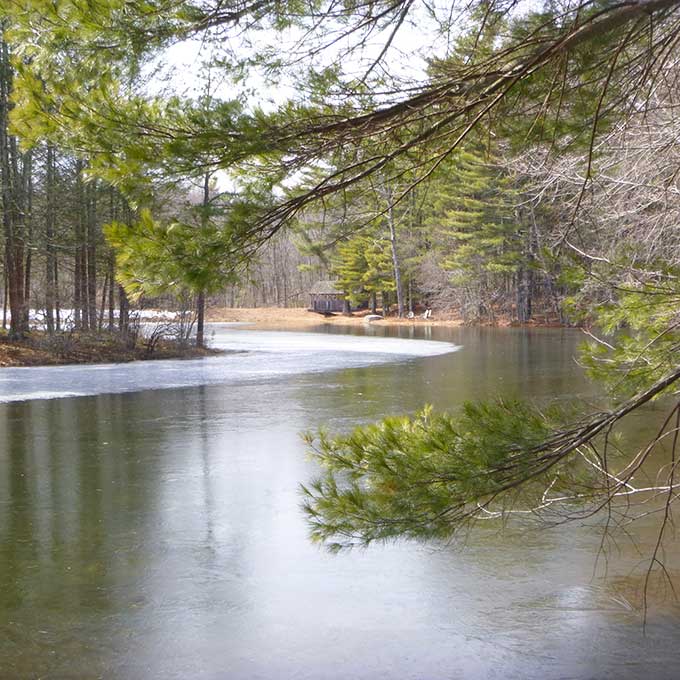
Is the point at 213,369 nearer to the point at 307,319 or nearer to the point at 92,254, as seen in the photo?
the point at 92,254

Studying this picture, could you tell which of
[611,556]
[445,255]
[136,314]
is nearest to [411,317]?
[445,255]

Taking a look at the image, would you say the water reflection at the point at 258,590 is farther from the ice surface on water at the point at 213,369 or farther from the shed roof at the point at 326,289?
the shed roof at the point at 326,289

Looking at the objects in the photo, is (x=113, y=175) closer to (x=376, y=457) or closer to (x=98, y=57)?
(x=98, y=57)

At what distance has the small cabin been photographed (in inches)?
2126

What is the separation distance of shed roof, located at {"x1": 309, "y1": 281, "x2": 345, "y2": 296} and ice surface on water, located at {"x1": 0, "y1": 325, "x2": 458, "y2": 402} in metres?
25.7

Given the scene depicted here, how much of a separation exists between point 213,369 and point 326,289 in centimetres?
3594

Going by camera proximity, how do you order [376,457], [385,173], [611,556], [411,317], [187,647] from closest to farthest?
[376,457] → [187,647] → [385,173] → [611,556] → [411,317]

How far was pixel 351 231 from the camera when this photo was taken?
14.7 feet

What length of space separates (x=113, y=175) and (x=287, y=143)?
0.87 metres

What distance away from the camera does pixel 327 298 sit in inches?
2174

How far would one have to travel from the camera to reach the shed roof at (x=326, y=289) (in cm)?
5322

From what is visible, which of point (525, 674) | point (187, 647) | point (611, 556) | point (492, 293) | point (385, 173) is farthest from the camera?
point (492, 293)

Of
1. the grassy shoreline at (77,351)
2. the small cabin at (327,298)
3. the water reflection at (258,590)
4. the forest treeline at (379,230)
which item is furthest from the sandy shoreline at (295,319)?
the water reflection at (258,590)

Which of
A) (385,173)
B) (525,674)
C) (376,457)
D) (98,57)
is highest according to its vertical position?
(98,57)
